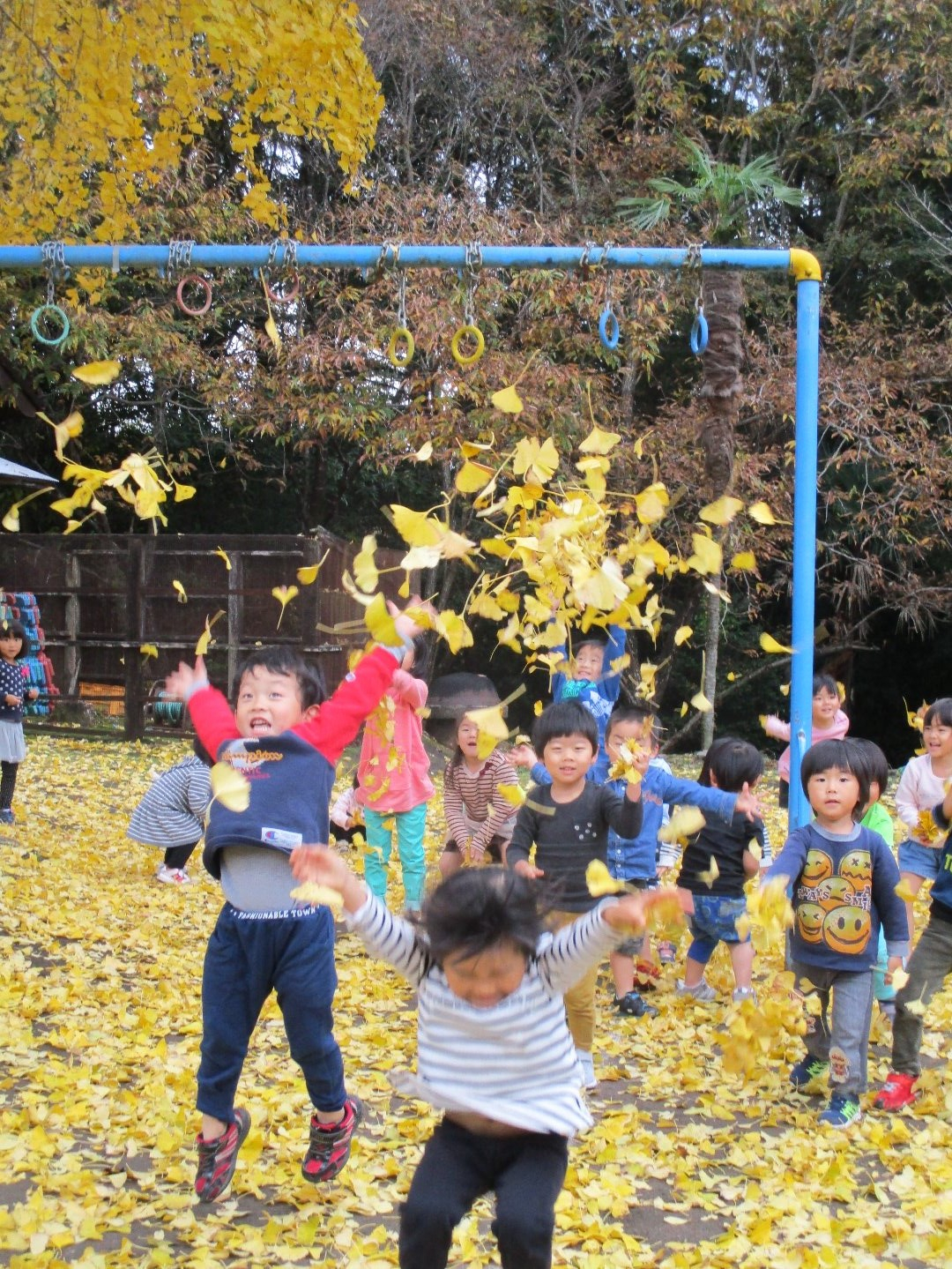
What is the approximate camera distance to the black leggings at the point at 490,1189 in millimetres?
2258

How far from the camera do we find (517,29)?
47.0 ft

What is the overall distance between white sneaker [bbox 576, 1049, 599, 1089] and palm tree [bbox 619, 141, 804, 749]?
308cm

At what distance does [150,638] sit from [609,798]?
9.88m

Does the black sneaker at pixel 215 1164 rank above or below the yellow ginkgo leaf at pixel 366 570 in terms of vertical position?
below

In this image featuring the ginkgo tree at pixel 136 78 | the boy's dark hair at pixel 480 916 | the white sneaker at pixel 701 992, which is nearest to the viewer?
the boy's dark hair at pixel 480 916

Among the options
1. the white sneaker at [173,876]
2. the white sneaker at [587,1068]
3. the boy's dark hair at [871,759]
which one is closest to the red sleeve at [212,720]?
the white sneaker at [587,1068]

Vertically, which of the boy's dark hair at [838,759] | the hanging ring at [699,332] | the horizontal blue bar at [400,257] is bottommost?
the boy's dark hair at [838,759]

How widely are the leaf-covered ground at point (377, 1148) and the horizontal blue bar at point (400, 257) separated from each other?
287 centimetres

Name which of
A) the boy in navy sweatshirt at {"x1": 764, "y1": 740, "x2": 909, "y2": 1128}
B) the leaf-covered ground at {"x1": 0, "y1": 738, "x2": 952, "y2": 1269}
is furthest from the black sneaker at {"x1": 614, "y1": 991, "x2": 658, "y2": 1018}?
the boy in navy sweatshirt at {"x1": 764, "y1": 740, "x2": 909, "y2": 1128}

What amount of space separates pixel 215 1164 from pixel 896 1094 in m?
2.10

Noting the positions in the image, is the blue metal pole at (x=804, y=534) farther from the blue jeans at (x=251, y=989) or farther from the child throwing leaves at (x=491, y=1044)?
the child throwing leaves at (x=491, y=1044)

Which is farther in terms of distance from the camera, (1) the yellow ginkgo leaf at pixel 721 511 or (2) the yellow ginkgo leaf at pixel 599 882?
(1) the yellow ginkgo leaf at pixel 721 511

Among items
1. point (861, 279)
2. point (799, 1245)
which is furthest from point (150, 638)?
point (799, 1245)

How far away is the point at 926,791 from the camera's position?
4.77 meters
